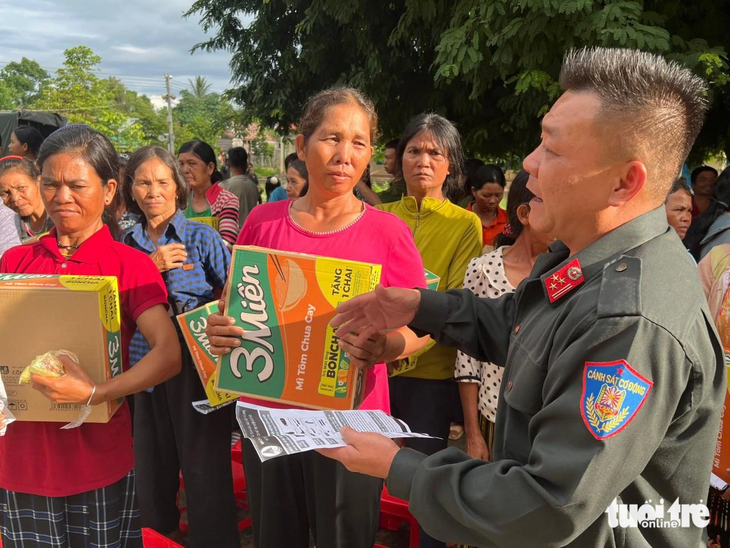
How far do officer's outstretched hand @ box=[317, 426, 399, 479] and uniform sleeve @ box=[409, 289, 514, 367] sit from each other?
0.40 meters

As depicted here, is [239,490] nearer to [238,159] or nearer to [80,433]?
[80,433]

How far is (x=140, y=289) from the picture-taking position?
194 centimetres

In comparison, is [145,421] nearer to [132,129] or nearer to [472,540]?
[472,540]

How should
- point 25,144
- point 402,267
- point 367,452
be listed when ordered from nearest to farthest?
point 367,452
point 402,267
point 25,144

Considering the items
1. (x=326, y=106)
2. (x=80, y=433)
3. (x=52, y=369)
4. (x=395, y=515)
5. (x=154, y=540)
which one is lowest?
(x=395, y=515)

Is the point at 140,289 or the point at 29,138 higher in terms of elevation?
the point at 29,138

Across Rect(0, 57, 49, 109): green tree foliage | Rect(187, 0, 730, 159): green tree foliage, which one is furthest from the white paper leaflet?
Rect(0, 57, 49, 109): green tree foliage

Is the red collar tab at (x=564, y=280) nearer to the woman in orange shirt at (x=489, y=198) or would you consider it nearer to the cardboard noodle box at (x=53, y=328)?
the cardboard noodle box at (x=53, y=328)

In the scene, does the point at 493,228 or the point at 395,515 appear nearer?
the point at 395,515

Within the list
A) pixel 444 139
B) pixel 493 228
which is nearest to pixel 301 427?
pixel 444 139

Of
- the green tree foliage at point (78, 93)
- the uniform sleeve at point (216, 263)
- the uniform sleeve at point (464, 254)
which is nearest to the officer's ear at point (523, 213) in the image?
the uniform sleeve at point (464, 254)

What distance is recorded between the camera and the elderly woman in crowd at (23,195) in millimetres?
3953

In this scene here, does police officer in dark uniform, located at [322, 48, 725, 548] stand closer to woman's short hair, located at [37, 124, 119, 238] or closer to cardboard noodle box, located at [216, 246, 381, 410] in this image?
cardboard noodle box, located at [216, 246, 381, 410]

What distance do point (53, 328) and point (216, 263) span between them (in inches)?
56.3
